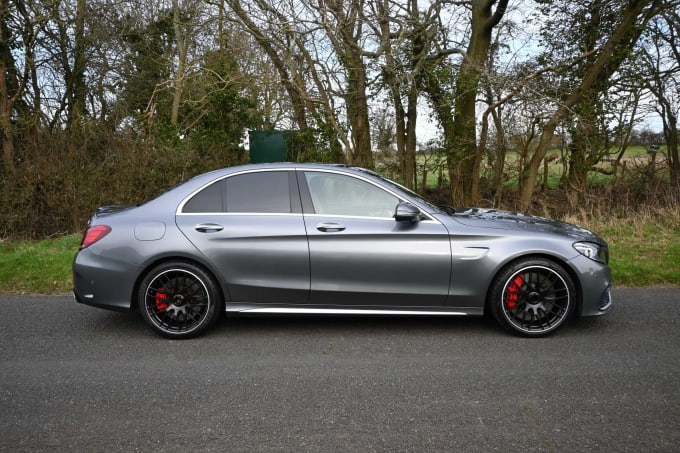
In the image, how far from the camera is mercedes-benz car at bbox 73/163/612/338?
485 centimetres

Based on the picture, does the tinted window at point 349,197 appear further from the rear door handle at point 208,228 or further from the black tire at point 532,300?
the black tire at point 532,300

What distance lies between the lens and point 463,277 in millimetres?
4848

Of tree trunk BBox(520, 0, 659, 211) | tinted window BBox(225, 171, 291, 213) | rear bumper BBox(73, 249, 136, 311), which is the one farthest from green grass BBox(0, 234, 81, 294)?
tree trunk BBox(520, 0, 659, 211)

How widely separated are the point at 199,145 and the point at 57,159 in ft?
10.5

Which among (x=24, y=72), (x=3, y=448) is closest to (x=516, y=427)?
(x=3, y=448)

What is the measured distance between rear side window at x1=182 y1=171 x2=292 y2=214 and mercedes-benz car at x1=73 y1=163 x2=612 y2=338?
3 cm

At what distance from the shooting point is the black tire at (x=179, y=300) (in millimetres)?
4918

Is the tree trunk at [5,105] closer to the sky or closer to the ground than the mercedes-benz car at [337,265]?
closer to the sky

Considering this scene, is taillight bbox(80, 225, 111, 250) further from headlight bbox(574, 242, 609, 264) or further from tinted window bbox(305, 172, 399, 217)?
headlight bbox(574, 242, 609, 264)

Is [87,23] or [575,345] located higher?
[87,23]

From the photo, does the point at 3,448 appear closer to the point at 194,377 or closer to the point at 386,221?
the point at 194,377

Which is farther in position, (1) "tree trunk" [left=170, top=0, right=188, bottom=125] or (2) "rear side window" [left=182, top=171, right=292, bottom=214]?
(1) "tree trunk" [left=170, top=0, right=188, bottom=125]

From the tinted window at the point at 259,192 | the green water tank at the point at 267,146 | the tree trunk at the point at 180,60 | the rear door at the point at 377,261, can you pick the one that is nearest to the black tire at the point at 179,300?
the tinted window at the point at 259,192

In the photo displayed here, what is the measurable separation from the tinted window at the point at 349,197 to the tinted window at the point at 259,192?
0.84 ft
